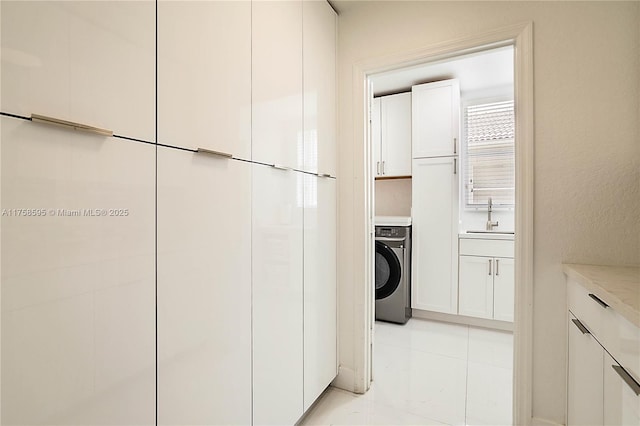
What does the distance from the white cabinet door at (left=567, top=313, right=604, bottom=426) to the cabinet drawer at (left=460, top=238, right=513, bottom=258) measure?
163 centimetres

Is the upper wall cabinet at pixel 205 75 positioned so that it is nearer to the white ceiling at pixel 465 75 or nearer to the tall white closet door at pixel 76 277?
the tall white closet door at pixel 76 277

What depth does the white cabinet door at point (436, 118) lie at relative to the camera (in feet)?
10.6

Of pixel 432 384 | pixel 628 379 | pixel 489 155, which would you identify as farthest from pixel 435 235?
pixel 628 379

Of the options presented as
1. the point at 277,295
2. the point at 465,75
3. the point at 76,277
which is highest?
the point at 465,75

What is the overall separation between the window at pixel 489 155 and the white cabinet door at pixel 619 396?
2.78 m

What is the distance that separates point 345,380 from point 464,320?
176cm

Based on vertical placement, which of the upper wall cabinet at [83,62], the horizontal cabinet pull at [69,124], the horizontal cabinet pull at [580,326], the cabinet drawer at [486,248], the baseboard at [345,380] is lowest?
the baseboard at [345,380]

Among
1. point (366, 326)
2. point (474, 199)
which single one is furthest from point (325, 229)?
point (474, 199)

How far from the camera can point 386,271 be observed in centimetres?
333

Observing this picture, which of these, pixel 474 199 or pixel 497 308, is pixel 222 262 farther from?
pixel 474 199

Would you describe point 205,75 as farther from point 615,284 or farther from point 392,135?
point 392,135

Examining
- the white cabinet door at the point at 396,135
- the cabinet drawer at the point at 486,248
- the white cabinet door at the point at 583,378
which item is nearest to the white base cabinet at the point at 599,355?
the white cabinet door at the point at 583,378

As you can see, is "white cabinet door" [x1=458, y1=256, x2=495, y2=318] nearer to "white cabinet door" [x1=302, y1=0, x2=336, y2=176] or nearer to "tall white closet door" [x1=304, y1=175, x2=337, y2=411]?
"tall white closet door" [x1=304, y1=175, x2=337, y2=411]

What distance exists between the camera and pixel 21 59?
2.11ft
